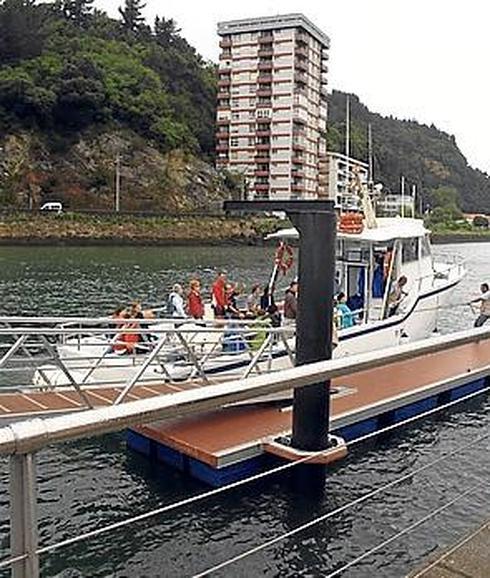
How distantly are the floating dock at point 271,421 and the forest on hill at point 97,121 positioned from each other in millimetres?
72538

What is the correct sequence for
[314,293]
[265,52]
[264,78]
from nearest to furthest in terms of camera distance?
1. [314,293]
2. [264,78]
3. [265,52]

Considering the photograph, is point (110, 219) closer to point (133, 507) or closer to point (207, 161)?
point (207, 161)

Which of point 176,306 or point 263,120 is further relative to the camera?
point 263,120

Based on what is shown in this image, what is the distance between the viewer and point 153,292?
3891cm

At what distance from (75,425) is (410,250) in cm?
1584

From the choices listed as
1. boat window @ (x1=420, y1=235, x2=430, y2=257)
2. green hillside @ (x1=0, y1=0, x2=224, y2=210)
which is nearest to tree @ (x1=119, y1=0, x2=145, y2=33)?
green hillside @ (x1=0, y1=0, x2=224, y2=210)

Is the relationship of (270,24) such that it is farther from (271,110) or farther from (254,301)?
(254,301)

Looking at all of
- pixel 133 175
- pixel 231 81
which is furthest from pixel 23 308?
pixel 231 81

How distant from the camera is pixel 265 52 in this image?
106250mm

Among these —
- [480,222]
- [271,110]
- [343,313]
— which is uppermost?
[271,110]

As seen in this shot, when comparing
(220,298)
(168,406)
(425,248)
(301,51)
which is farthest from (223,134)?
(168,406)

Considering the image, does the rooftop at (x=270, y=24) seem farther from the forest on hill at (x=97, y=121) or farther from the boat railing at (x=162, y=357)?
the boat railing at (x=162, y=357)

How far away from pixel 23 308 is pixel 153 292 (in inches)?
356

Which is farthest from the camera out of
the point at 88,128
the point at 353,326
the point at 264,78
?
the point at 264,78
